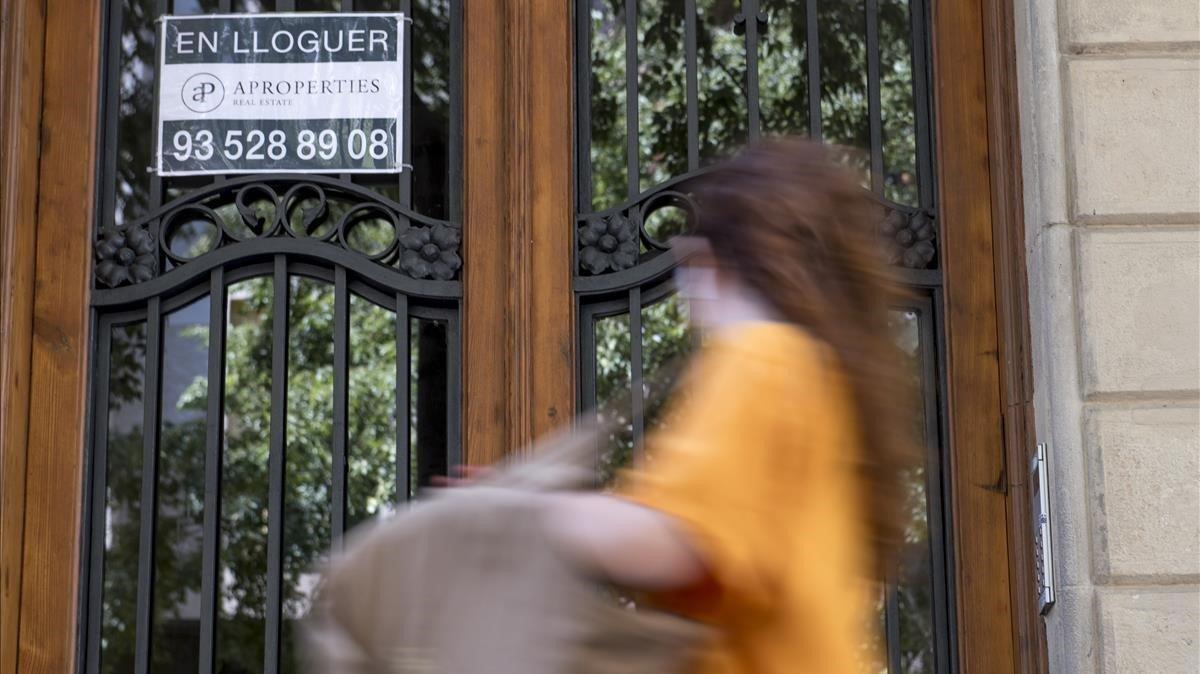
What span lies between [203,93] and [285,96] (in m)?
0.21

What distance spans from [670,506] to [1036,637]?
2265 mm

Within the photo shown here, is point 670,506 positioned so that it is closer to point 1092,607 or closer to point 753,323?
point 753,323

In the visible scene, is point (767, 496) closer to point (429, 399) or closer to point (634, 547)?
point (634, 547)

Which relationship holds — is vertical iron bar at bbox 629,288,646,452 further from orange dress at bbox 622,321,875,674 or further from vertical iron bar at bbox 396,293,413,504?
orange dress at bbox 622,321,875,674

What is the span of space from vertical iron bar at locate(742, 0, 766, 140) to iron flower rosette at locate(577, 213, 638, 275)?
395 mm

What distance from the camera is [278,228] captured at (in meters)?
4.29

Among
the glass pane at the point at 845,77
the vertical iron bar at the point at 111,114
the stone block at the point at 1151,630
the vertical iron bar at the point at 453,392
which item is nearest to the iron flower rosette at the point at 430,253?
the vertical iron bar at the point at 453,392

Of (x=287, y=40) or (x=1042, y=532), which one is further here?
(x=287, y=40)

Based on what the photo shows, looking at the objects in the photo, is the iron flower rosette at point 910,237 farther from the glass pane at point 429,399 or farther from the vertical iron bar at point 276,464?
the vertical iron bar at point 276,464

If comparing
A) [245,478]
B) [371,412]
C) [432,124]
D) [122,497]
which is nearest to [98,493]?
[122,497]

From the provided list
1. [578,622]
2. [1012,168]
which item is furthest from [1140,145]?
[578,622]

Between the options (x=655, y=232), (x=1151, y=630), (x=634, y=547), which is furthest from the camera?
(x=655, y=232)

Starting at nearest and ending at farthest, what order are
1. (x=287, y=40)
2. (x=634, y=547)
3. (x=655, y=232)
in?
(x=634, y=547)
(x=655, y=232)
(x=287, y=40)

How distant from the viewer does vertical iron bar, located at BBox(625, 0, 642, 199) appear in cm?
429
